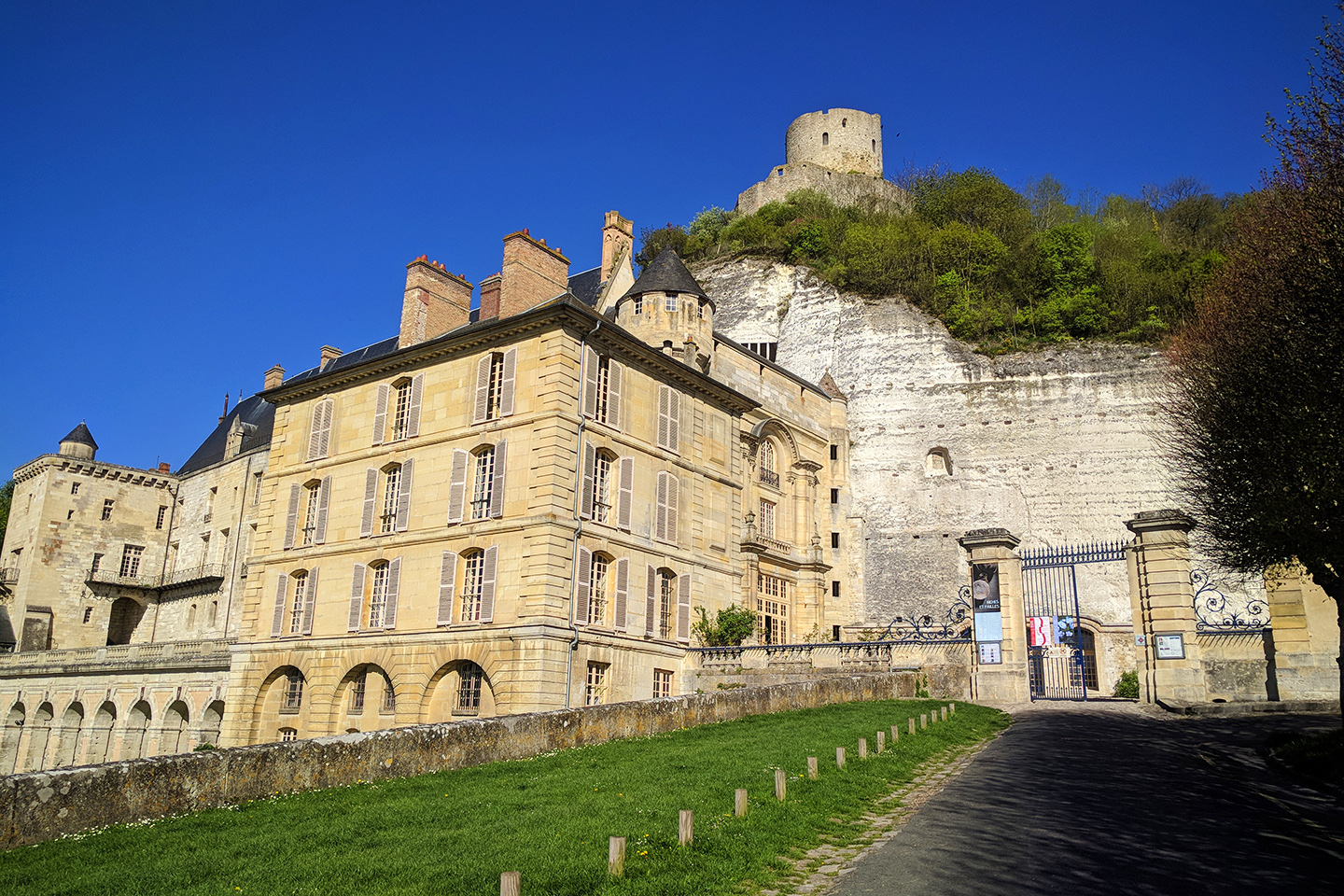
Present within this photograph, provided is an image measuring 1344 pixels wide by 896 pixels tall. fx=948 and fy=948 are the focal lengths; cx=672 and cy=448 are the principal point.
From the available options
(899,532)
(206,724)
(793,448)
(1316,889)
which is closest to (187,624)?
(206,724)

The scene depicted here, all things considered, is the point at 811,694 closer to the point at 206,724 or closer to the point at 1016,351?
the point at 206,724

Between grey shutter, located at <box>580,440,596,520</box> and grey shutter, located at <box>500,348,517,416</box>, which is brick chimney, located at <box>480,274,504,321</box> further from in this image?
grey shutter, located at <box>580,440,596,520</box>

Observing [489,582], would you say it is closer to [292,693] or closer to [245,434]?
[292,693]

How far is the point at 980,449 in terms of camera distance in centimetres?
3603

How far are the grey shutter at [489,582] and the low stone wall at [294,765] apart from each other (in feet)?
22.0

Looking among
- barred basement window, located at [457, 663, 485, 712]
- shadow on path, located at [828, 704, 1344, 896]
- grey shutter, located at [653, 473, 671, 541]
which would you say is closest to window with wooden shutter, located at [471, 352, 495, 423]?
grey shutter, located at [653, 473, 671, 541]

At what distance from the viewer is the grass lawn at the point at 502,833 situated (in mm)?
6254

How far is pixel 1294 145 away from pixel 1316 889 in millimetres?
9577

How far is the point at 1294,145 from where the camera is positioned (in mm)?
11859

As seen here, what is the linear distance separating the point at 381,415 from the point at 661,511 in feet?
24.7

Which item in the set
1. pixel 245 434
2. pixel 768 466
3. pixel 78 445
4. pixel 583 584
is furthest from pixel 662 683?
pixel 78 445

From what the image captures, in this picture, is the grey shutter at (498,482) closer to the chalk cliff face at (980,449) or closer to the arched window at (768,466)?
the arched window at (768,466)

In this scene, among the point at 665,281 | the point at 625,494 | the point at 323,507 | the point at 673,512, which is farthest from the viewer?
the point at 665,281

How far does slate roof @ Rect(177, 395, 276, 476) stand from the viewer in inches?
1697
